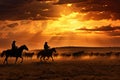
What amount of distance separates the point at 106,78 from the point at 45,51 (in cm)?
2198

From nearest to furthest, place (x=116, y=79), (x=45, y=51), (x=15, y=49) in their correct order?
(x=116, y=79)
(x=15, y=49)
(x=45, y=51)

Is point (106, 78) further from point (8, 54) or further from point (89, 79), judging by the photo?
point (8, 54)

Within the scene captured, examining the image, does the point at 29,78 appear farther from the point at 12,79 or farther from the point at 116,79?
the point at 116,79

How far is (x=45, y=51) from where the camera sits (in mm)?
44125

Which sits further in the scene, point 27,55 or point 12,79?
point 27,55

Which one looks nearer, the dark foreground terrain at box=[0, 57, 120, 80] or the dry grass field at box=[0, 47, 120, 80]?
the dark foreground terrain at box=[0, 57, 120, 80]

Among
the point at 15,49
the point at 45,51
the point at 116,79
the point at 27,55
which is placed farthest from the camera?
the point at 27,55

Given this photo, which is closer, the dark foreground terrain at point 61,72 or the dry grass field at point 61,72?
the dark foreground terrain at point 61,72

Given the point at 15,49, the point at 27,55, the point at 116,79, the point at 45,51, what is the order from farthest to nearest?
the point at 27,55 → the point at 45,51 → the point at 15,49 → the point at 116,79

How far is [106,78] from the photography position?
22750 mm

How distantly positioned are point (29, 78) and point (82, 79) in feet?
12.0

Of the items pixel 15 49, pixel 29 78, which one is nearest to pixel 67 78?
pixel 29 78

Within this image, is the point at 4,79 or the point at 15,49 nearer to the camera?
the point at 4,79

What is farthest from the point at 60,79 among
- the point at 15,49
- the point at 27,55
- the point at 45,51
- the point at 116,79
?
the point at 27,55
